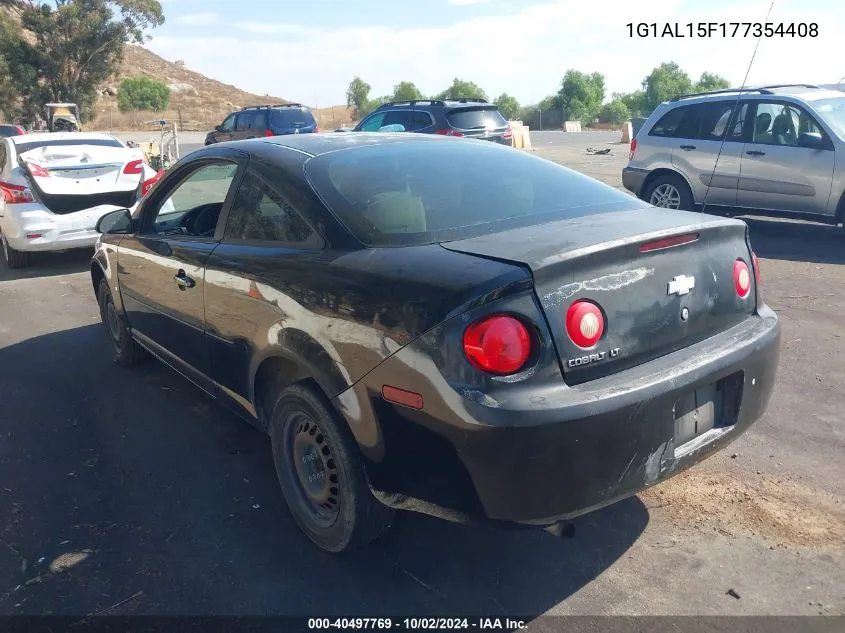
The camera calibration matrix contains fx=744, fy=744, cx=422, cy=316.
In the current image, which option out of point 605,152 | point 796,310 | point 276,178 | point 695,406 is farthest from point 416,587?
point 605,152

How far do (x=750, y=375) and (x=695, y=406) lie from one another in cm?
35

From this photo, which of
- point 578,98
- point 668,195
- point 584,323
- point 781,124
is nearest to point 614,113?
point 578,98

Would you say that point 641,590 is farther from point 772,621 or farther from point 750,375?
point 750,375

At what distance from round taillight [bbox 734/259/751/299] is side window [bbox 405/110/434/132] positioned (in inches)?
497

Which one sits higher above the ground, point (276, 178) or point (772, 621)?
point (276, 178)

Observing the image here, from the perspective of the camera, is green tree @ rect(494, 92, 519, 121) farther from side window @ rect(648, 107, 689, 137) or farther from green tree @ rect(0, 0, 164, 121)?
side window @ rect(648, 107, 689, 137)

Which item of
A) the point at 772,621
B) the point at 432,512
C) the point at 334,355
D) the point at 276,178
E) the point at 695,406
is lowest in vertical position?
the point at 772,621

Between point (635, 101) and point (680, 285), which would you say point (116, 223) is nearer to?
point (680, 285)

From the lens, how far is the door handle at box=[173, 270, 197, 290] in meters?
3.84

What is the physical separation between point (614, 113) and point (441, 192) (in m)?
72.9

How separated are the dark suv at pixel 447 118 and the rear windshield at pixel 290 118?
5.36 meters

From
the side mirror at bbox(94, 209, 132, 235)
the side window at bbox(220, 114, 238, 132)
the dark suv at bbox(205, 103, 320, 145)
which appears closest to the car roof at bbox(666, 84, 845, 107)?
the side mirror at bbox(94, 209, 132, 235)

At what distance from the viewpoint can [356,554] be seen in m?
3.11

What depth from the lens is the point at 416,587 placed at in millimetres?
2879
